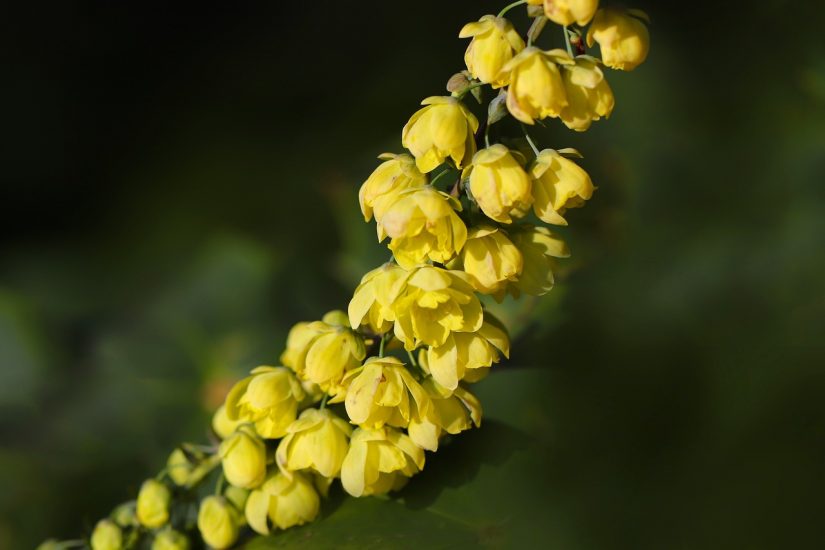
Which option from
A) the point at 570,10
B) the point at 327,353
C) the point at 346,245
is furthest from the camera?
the point at 346,245

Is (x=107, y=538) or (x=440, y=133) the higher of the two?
(x=440, y=133)

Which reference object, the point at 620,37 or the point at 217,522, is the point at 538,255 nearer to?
the point at 620,37

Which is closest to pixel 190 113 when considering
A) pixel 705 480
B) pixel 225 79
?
pixel 225 79

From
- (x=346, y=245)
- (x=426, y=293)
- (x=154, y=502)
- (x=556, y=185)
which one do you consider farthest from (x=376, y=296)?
(x=346, y=245)

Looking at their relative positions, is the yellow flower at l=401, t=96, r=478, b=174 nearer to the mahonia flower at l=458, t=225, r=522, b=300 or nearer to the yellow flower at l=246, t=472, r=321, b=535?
the mahonia flower at l=458, t=225, r=522, b=300

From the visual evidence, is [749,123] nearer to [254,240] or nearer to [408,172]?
[254,240]

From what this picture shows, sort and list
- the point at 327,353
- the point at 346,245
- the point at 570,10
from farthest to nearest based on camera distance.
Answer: the point at 346,245, the point at 327,353, the point at 570,10

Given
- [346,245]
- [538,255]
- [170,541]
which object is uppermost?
[346,245]
